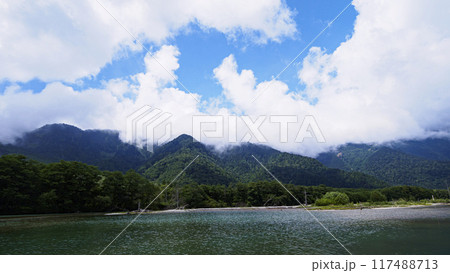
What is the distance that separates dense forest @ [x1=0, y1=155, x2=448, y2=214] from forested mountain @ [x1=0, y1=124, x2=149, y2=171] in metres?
77.5

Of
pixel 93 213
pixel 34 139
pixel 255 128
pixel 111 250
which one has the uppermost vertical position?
pixel 34 139

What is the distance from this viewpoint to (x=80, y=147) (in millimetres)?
169875

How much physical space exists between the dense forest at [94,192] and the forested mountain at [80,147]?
254 ft

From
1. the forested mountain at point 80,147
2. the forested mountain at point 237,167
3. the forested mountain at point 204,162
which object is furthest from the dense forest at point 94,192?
the forested mountain at point 80,147

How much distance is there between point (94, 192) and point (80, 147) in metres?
135

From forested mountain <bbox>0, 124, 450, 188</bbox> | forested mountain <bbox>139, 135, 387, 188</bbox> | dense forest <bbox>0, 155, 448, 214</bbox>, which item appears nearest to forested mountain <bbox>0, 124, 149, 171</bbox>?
forested mountain <bbox>0, 124, 450, 188</bbox>

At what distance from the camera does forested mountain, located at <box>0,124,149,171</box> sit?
14300 centimetres

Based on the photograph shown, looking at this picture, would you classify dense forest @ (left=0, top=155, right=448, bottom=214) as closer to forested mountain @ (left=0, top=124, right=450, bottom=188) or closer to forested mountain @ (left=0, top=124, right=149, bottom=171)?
forested mountain @ (left=0, top=124, right=450, bottom=188)

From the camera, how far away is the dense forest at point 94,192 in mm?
40719

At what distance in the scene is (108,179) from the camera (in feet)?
186
